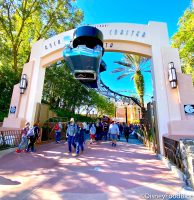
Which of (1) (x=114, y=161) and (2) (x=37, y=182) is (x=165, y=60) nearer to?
(1) (x=114, y=161)

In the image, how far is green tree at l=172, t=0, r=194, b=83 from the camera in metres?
13.8

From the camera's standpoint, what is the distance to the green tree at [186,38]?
544 inches

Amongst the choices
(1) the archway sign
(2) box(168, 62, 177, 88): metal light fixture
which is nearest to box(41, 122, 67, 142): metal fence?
(1) the archway sign

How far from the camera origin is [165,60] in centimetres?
877

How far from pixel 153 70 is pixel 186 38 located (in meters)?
8.03

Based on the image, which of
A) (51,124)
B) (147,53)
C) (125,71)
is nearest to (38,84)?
(51,124)

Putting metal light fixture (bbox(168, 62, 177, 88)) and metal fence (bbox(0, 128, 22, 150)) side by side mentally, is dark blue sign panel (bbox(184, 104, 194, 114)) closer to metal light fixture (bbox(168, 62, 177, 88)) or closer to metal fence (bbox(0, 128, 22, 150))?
metal light fixture (bbox(168, 62, 177, 88))

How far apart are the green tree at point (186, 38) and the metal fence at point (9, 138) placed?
43.6ft

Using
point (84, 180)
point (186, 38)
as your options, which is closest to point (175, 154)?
point (84, 180)

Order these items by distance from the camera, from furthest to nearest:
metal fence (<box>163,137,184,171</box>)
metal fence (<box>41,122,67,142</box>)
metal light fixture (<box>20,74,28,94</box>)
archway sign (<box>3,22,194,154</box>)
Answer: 1. metal fence (<box>41,122,67,142</box>)
2. metal light fixture (<box>20,74,28,94</box>)
3. archway sign (<box>3,22,194,154</box>)
4. metal fence (<box>163,137,184,171</box>)

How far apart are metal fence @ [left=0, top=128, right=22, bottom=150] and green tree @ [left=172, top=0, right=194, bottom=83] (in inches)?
523

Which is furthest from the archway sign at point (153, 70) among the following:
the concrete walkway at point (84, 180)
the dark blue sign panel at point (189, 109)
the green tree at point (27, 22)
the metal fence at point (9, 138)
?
the green tree at point (27, 22)

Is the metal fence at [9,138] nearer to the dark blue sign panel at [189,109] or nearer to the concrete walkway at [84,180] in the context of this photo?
the concrete walkway at [84,180]

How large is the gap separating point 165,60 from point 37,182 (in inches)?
300
